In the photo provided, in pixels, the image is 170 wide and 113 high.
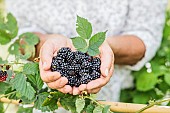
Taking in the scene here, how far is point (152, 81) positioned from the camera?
1711 mm

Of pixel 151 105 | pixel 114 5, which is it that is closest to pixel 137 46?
pixel 114 5

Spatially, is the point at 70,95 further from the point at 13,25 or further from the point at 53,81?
the point at 13,25

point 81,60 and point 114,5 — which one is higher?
point 114,5

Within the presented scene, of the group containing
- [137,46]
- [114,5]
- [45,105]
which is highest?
[114,5]

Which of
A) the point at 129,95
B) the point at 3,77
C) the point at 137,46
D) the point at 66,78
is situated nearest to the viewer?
the point at 66,78

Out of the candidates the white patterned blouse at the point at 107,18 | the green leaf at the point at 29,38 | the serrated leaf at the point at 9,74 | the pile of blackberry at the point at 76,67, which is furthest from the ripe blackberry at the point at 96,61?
the white patterned blouse at the point at 107,18

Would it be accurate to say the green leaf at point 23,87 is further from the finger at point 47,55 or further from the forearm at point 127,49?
the forearm at point 127,49

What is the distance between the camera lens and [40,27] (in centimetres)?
165

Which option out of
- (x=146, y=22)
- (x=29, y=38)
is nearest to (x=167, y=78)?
(x=146, y=22)

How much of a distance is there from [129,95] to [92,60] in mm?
748

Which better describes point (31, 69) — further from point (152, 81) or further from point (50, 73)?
point (152, 81)

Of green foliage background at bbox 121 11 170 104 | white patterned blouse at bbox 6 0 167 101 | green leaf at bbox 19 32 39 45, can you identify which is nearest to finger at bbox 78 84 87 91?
green leaf at bbox 19 32 39 45

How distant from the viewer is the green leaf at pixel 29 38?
1449 mm

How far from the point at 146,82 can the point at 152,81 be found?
0.08ft
